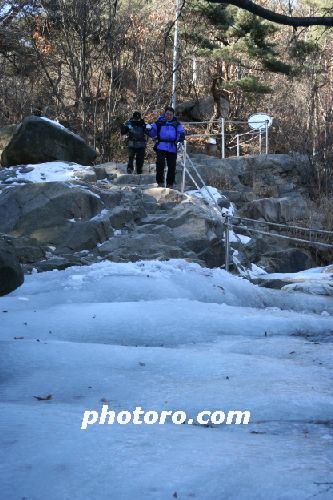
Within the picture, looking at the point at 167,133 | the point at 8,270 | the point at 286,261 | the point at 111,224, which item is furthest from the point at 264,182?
the point at 8,270

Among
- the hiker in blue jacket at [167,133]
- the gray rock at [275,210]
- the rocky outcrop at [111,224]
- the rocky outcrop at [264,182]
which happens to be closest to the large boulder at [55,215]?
the rocky outcrop at [111,224]

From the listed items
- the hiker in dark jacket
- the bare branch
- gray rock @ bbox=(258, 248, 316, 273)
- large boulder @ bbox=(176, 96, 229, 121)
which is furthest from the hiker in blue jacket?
large boulder @ bbox=(176, 96, 229, 121)

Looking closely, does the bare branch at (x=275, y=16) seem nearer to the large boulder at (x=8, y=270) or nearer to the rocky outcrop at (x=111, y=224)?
the large boulder at (x=8, y=270)

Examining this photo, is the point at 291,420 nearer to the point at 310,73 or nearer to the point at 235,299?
the point at 235,299

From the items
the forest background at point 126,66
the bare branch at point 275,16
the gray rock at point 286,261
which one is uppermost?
the forest background at point 126,66

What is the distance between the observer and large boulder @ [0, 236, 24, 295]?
527 cm

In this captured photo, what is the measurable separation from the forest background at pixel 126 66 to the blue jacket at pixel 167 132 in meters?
7.10

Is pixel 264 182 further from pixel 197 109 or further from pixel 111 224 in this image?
pixel 197 109

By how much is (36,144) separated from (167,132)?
320 centimetres

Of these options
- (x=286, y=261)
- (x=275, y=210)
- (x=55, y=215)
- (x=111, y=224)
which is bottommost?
(x=286, y=261)

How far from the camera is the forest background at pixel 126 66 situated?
19391 mm

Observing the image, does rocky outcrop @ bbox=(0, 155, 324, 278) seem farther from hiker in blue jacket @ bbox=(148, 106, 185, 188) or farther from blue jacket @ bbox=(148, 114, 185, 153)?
blue jacket @ bbox=(148, 114, 185, 153)

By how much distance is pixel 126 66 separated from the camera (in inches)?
852

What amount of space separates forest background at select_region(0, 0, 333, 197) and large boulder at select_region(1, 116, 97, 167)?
525cm
